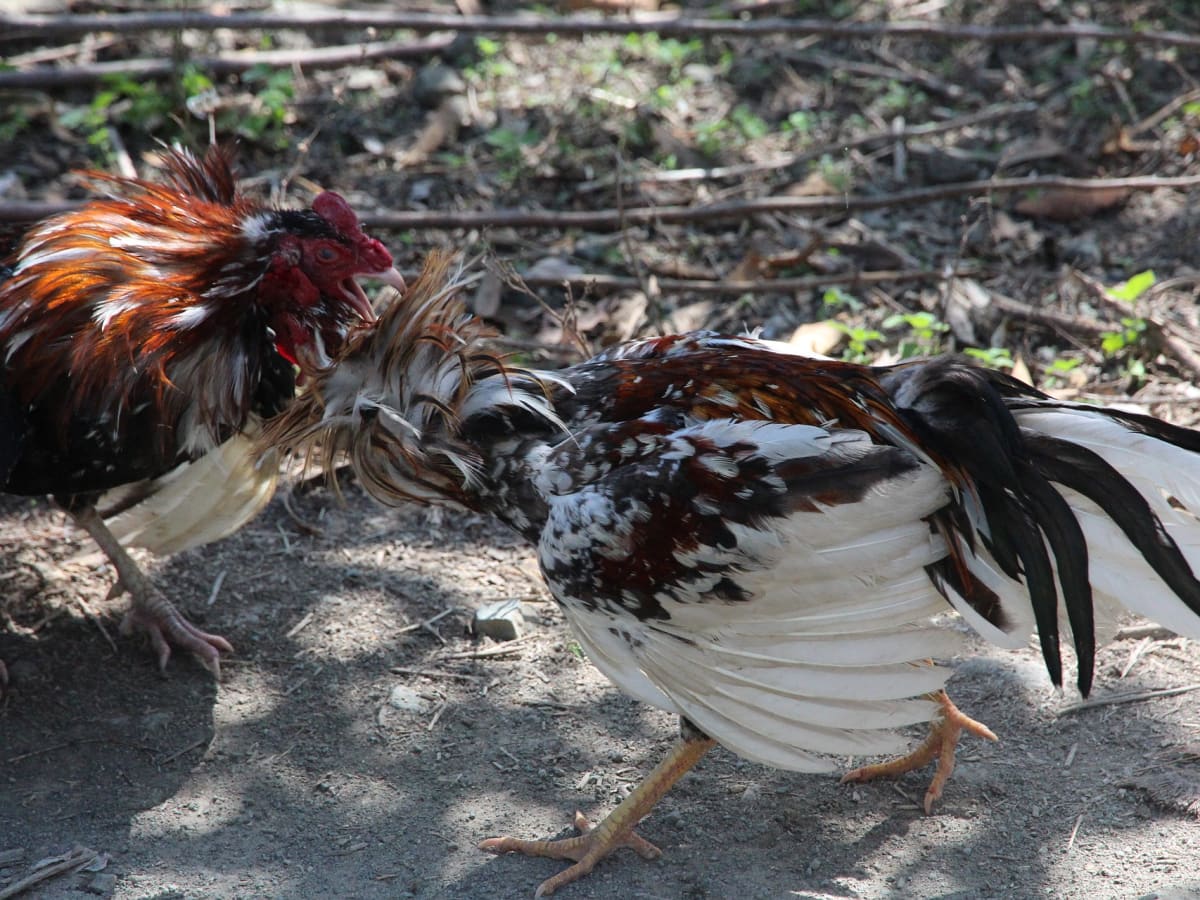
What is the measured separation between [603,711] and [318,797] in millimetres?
1020

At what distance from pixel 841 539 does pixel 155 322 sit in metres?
2.22

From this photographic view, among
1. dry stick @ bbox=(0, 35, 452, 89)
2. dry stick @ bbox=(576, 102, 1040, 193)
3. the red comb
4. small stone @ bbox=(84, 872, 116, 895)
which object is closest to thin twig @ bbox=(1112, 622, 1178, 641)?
the red comb

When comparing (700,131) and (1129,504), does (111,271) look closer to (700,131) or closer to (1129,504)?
(1129,504)

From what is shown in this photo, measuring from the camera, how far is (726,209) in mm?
6367

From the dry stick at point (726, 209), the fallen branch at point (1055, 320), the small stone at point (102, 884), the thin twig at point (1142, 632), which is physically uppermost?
the dry stick at point (726, 209)

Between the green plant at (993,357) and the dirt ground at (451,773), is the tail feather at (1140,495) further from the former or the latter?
the green plant at (993,357)

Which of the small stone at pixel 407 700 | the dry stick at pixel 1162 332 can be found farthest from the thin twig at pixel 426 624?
the dry stick at pixel 1162 332

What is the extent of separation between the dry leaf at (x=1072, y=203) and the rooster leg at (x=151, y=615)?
16.6 ft

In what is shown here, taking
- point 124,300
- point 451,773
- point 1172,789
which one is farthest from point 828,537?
point 124,300

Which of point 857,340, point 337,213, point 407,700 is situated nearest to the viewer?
point 337,213

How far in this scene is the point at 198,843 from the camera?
362 cm

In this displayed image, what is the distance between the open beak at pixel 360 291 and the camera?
380 cm

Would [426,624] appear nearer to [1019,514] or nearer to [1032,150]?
[1019,514]

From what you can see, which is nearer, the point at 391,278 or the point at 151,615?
the point at 391,278
